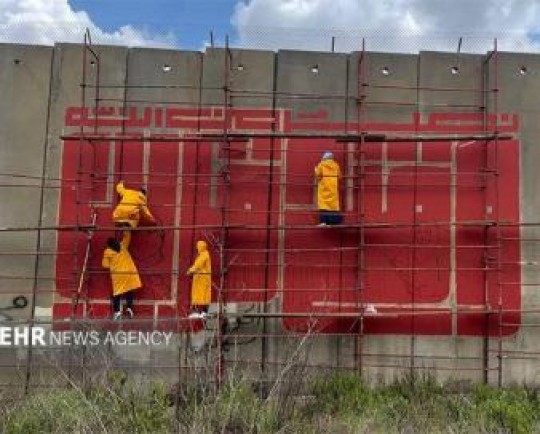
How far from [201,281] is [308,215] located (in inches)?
74.7

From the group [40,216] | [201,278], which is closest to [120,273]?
[201,278]

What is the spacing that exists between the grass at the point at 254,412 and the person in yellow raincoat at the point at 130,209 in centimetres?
253

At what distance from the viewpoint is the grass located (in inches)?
313

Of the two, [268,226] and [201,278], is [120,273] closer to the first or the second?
[201,278]

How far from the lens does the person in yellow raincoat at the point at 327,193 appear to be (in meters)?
12.1

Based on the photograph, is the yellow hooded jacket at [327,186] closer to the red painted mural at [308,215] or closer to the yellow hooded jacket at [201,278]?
the red painted mural at [308,215]

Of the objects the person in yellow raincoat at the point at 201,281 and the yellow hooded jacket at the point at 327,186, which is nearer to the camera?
the person in yellow raincoat at the point at 201,281

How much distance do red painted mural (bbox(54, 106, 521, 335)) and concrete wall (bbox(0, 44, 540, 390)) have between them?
162 mm

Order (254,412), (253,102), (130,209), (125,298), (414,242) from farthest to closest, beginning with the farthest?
(253,102)
(414,242)
(125,298)
(130,209)
(254,412)

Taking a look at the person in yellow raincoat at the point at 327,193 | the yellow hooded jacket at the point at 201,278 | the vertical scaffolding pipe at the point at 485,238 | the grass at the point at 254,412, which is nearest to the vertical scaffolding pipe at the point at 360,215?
the person in yellow raincoat at the point at 327,193

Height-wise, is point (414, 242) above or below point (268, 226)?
below

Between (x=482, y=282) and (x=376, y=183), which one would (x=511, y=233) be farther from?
(x=376, y=183)

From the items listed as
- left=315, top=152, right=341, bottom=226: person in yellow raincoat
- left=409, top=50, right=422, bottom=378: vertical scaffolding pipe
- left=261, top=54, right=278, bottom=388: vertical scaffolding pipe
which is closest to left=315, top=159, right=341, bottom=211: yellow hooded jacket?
left=315, top=152, right=341, bottom=226: person in yellow raincoat

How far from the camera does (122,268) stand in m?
12.1
